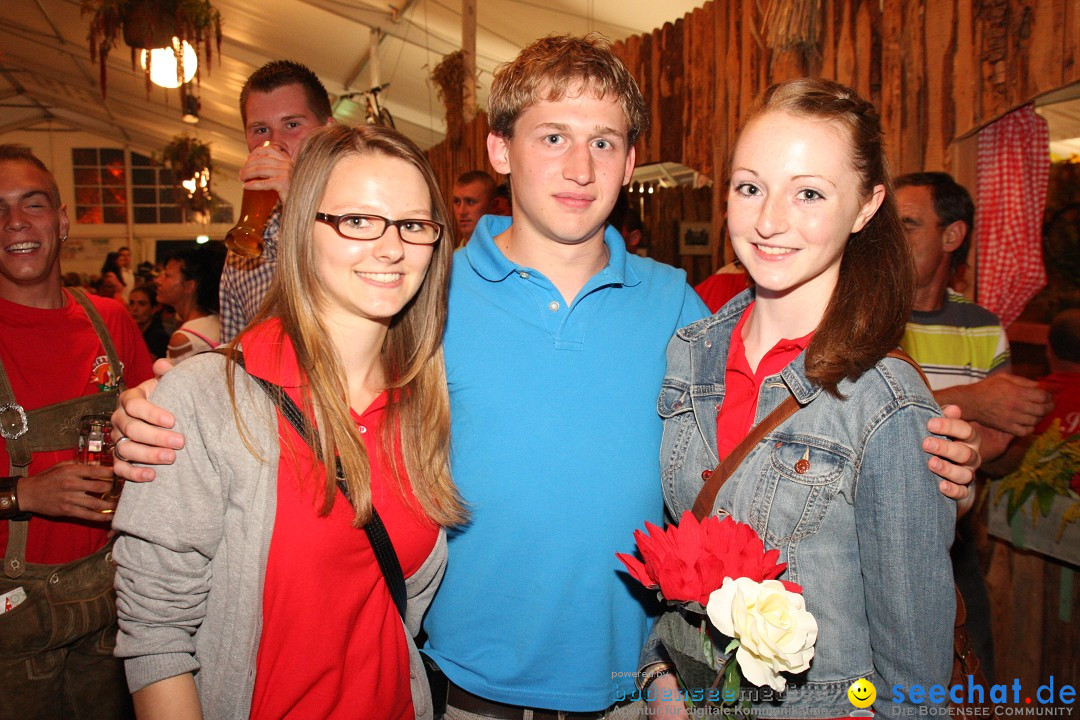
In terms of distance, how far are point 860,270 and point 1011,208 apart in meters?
2.64

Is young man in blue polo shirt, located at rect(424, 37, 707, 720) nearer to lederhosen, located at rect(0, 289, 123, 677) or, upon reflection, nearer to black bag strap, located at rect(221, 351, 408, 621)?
black bag strap, located at rect(221, 351, 408, 621)

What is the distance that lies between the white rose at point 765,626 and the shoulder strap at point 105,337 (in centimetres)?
266

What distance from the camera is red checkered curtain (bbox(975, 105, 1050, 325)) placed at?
356 centimetres

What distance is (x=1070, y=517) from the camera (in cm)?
304

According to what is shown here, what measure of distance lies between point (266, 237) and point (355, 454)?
1537 millimetres

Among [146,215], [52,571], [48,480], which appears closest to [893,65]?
[48,480]

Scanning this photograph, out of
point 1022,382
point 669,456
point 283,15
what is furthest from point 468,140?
point 669,456

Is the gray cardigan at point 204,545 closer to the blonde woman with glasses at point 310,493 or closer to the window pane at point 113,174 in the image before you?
the blonde woman with glasses at point 310,493

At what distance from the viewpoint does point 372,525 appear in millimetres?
1703

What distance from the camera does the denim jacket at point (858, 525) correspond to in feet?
4.76

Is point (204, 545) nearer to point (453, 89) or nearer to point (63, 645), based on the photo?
point (63, 645)

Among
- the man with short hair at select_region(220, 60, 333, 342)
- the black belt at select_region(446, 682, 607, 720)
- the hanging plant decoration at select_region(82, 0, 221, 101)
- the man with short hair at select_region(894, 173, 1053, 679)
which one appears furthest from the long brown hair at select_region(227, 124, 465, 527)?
the hanging plant decoration at select_region(82, 0, 221, 101)

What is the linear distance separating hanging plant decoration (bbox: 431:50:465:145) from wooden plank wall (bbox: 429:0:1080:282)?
13.5 ft

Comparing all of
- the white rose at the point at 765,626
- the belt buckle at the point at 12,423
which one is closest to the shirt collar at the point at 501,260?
the white rose at the point at 765,626
